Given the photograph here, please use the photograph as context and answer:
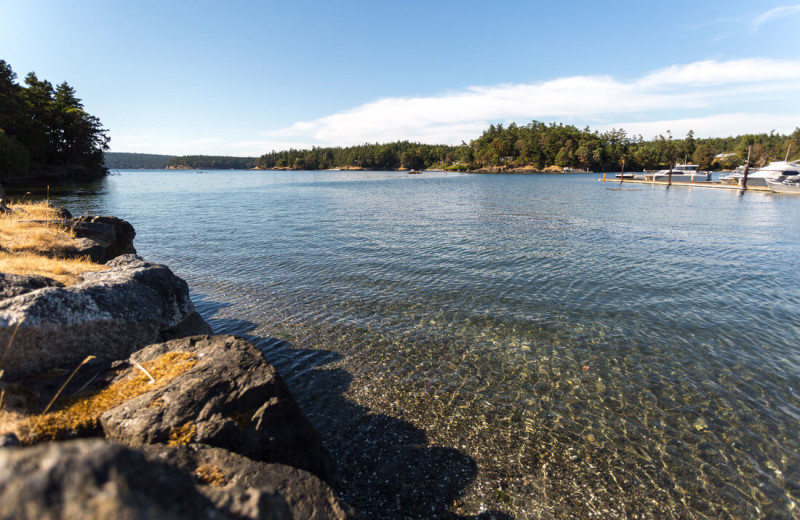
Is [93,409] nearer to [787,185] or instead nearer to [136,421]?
[136,421]

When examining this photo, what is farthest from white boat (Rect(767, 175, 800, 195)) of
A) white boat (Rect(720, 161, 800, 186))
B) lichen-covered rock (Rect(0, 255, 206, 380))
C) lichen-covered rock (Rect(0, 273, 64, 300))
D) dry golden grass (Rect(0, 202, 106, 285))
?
lichen-covered rock (Rect(0, 273, 64, 300))

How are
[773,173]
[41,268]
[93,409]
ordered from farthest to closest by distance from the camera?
[773,173] < [41,268] < [93,409]

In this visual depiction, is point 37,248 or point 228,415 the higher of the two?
point 37,248

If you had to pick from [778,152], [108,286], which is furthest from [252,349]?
[778,152]

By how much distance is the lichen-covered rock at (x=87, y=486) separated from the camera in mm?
1826

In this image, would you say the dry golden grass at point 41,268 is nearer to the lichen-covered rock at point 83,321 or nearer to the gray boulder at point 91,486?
the lichen-covered rock at point 83,321

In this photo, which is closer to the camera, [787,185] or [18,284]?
[18,284]

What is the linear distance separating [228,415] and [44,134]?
435 feet

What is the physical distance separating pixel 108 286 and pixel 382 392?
6.74 meters

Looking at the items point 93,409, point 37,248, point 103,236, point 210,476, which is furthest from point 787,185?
point 37,248

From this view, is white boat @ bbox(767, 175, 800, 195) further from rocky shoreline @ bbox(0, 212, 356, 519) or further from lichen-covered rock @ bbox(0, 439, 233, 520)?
lichen-covered rock @ bbox(0, 439, 233, 520)

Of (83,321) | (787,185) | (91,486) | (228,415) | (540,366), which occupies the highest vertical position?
(91,486)

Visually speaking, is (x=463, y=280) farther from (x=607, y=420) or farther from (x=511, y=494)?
(x=511, y=494)

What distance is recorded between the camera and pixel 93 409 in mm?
5238
